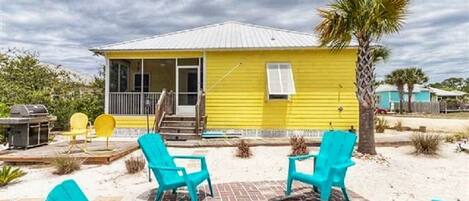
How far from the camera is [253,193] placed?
597cm

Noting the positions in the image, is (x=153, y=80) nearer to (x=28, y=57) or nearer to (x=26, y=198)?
(x=28, y=57)

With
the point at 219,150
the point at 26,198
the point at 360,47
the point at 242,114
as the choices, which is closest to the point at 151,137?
the point at 26,198

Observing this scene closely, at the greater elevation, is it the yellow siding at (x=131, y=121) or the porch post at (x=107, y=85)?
the porch post at (x=107, y=85)

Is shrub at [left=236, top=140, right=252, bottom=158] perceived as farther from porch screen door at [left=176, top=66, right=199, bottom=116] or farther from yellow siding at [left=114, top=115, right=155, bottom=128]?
yellow siding at [left=114, top=115, right=155, bottom=128]

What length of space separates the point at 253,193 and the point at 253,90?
10.0m

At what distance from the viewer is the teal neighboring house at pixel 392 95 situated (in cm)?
5069

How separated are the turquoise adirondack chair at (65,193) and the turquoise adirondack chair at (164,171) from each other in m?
2.62

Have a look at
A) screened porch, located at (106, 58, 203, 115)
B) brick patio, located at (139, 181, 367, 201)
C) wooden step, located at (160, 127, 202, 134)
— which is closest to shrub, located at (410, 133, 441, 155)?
brick patio, located at (139, 181, 367, 201)

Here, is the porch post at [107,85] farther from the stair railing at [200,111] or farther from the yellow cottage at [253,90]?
the stair railing at [200,111]

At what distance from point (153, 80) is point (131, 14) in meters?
4.95

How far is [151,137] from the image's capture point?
19.5 feet

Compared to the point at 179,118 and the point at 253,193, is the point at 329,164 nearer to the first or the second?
the point at 253,193

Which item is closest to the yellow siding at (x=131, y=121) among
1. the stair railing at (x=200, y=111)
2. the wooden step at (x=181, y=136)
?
the wooden step at (x=181, y=136)

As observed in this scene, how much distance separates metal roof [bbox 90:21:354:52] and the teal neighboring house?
116 ft
